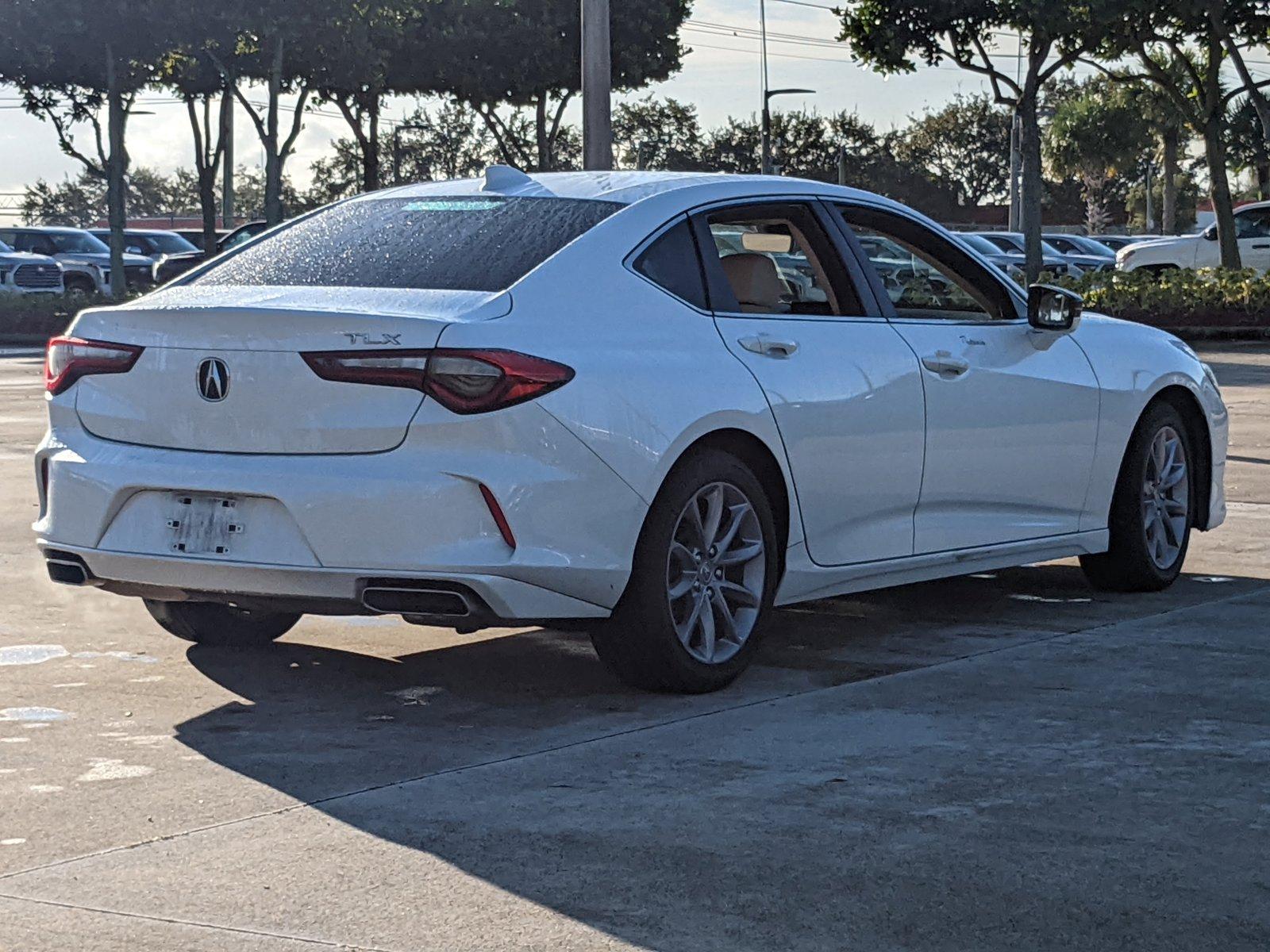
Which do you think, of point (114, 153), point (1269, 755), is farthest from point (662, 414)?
point (114, 153)

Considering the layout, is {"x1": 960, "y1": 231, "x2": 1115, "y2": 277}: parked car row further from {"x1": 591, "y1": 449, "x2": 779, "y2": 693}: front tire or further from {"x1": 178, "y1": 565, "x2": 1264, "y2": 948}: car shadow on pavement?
{"x1": 591, "y1": 449, "x2": 779, "y2": 693}: front tire

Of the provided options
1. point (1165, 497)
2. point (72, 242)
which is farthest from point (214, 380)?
point (72, 242)

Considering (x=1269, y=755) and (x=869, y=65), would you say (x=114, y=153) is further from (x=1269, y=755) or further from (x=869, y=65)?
(x=1269, y=755)

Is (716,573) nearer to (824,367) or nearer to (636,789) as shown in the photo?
(824,367)

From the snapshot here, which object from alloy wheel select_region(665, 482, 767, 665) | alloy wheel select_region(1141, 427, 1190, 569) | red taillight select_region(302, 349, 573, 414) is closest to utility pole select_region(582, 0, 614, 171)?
alloy wheel select_region(1141, 427, 1190, 569)

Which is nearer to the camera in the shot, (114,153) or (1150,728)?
(1150,728)

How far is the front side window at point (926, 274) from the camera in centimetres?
706

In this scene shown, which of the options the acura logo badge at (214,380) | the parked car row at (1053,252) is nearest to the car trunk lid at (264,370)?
the acura logo badge at (214,380)

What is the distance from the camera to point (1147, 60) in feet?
102

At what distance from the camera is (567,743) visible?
5.39m

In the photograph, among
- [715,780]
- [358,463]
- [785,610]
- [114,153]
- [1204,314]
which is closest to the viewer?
[715,780]

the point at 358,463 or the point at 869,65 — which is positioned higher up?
the point at 869,65

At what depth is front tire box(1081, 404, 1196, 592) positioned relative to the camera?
7.93m

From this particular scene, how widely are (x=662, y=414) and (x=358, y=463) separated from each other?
86cm
